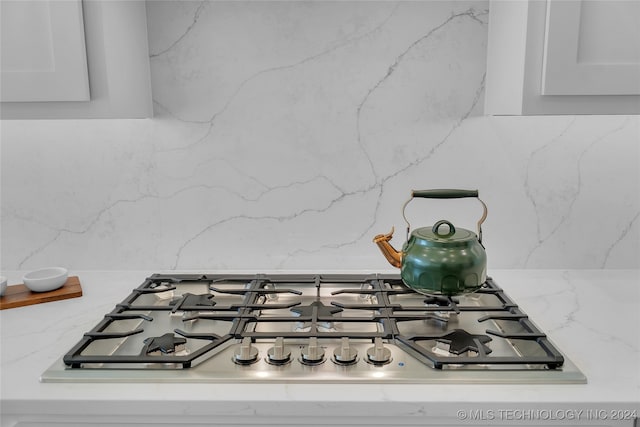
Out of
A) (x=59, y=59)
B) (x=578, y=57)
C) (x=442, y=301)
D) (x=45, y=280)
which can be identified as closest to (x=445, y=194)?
(x=442, y=301)

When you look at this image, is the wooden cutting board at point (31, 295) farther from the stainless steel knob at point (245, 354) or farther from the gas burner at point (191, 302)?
the stainless steel knob at point (245, 354)

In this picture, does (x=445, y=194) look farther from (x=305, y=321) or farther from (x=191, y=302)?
(x=191, y=302)

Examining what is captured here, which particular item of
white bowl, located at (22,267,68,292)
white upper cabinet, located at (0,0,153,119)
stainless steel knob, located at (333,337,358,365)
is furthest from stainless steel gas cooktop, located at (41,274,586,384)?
white upper cabinet, located at (0,0,153,119)

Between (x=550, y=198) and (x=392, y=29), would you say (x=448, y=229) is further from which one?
(x=392, y=29)

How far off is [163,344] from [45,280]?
1.74ft

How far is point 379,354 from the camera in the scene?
3.68 feet

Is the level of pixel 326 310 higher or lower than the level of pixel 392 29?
lower

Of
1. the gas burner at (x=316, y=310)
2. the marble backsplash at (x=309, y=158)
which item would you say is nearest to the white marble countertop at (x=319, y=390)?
the gas burner at (x=316, y=310)

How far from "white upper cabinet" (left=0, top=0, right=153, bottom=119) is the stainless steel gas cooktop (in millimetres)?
509

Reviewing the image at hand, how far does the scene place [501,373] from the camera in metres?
1.08

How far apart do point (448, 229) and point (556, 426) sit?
50 centimetres

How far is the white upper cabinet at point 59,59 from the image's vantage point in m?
1.27

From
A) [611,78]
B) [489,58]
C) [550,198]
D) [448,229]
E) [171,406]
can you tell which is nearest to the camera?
[171,406]

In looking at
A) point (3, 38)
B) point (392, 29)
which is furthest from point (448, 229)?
point (3, 38)
